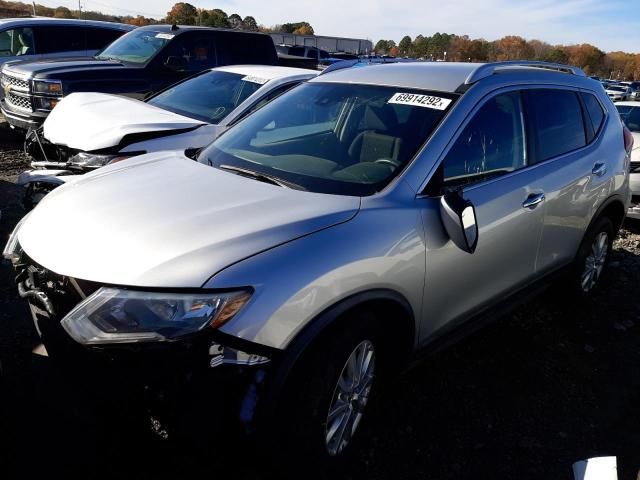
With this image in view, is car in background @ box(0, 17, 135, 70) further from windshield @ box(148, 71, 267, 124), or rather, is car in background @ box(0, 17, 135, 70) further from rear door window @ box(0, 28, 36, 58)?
windshield @ box(148, 71, 267, 124)

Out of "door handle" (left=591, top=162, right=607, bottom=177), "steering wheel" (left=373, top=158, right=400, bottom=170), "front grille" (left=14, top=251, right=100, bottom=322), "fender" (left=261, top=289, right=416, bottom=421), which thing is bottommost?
"fender" (left=261, top=289, right=416, bottom=421)

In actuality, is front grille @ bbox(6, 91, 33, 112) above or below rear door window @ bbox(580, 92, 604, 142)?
below

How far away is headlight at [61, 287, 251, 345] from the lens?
6.05ft

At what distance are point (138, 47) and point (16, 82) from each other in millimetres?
1770

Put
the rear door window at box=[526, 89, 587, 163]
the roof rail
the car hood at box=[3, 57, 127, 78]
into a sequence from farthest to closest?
the car hood at box=[3, 57, 127, 78]
the rear door window at box=[526, 89, 587, 163]
the roof rail

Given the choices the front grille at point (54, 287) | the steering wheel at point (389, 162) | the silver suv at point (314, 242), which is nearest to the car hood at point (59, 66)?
the silver suv at point (314, 242)

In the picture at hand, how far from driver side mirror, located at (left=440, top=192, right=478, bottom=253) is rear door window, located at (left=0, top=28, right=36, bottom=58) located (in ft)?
35.9

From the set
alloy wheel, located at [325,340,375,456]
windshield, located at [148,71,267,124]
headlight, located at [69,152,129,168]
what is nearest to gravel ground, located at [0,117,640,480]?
alloy wheel, located at [325,340,375,456]

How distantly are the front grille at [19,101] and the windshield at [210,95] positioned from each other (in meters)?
2.30

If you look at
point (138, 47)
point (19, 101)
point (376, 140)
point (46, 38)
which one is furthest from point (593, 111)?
point (46, 38)

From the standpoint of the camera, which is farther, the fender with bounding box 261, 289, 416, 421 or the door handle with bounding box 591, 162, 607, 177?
the door handle with bounding box 591, 162, 607, 177

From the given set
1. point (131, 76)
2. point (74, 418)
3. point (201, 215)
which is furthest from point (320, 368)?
point (131, 76)

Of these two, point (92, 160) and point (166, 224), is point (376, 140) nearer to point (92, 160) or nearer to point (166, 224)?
point (166, 224)

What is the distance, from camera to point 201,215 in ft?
7.29
